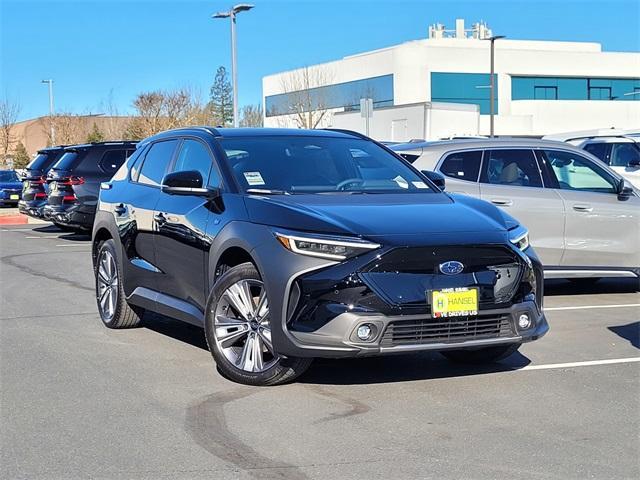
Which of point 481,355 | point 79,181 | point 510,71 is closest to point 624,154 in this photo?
point 79,181

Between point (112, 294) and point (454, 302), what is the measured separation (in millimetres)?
3864

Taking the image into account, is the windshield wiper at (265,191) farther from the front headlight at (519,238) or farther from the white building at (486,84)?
the white building at (486,84)

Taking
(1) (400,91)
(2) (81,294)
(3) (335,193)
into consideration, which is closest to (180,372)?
(3) (335,193)

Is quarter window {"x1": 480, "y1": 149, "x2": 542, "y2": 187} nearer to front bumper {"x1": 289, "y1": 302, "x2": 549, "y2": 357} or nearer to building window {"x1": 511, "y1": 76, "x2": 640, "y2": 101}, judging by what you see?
front bumper {"x1": 289, "y1": 302, "x2": 549, "y2": 357}

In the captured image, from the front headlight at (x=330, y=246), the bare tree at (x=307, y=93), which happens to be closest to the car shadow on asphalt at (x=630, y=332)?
the front headlight at (x=330, y=246)

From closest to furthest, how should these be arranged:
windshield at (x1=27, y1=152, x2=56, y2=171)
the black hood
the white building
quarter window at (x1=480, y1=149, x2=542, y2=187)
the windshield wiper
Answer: the black hood < the windshield wiper < quarter window at (x1=480, y1=149, x2=542, y2=187) < windshield at (x1=27, y1=152, x2=56, y2=171) < the white building

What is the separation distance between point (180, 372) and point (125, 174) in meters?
2.63

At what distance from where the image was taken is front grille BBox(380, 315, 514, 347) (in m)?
5.21

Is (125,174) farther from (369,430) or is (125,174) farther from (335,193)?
(369,430)

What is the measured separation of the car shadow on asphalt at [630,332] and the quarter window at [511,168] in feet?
7.10

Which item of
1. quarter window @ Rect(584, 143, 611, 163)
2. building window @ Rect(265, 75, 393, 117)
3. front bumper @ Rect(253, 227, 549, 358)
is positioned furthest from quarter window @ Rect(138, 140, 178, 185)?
building window @ Rect(265, 75, 393, 117)

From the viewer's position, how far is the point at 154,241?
23.2 feet

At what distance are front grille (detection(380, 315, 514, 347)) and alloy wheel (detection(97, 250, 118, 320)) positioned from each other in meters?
3.54

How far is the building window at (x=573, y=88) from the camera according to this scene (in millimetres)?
67375
